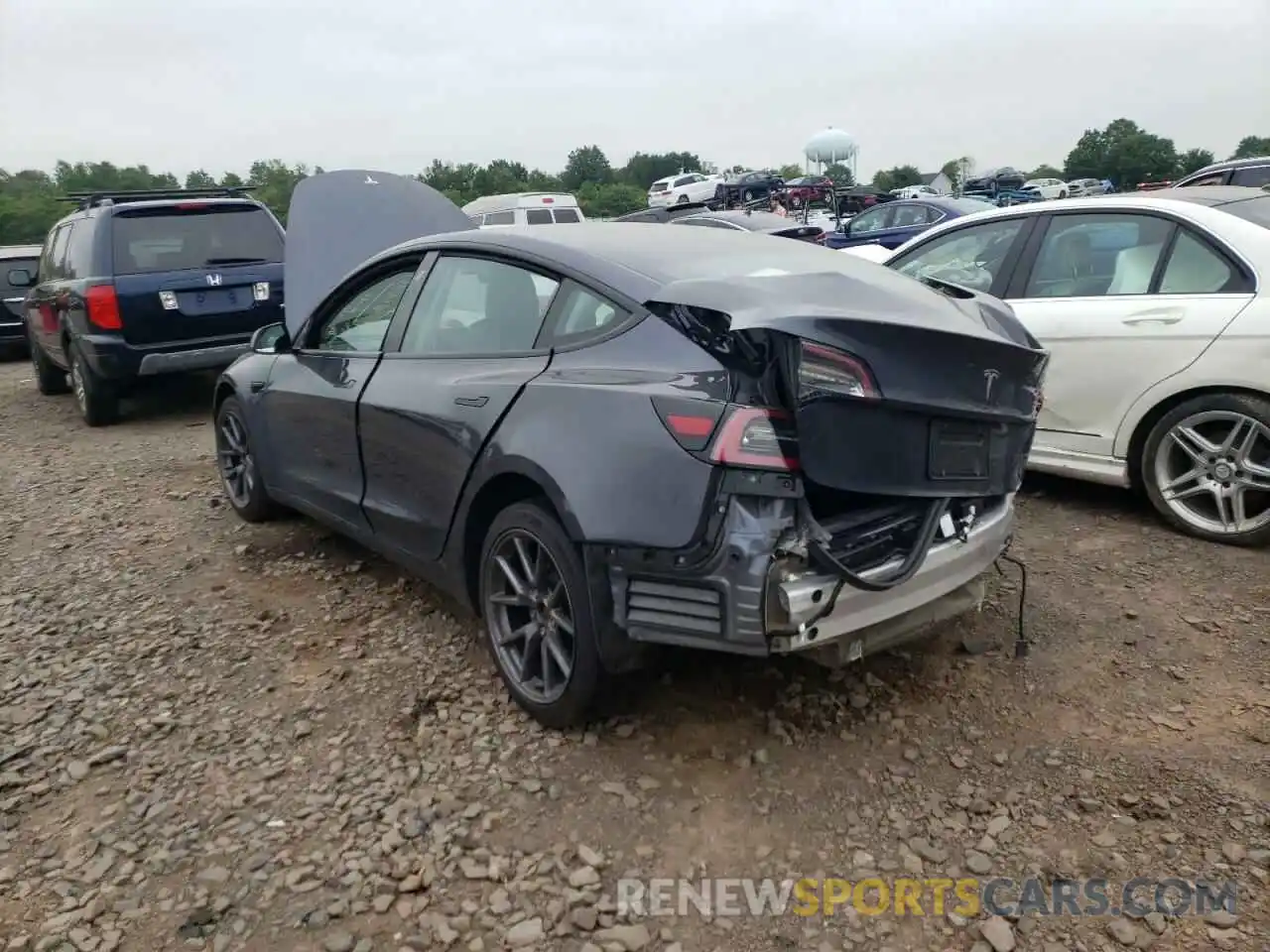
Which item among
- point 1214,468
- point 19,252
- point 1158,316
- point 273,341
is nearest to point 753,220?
point 19,252

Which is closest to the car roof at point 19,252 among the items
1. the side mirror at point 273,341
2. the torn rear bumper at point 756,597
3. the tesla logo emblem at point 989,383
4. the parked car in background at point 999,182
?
the side mirror at point 273,341

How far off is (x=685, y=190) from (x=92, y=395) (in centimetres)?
3222

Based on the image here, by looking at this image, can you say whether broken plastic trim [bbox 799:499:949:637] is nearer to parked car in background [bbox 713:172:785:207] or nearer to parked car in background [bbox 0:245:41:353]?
parked car in background [bbox 0:245:41:353]

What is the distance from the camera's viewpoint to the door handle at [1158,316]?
4270 mm

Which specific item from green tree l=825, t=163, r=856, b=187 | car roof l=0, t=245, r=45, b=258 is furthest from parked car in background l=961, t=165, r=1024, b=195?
car roof l=0, t=245, r=45, b=258

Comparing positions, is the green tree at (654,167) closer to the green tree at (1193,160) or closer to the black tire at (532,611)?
the green tree at (1193,160)

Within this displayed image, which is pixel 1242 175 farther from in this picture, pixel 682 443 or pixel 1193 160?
pixel 1193 160

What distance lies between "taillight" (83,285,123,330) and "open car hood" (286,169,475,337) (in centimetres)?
229

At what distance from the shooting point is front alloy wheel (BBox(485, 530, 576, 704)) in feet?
9.79

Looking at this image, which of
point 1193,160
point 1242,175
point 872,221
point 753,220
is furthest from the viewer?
point 1193,160

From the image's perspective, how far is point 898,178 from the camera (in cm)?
7156

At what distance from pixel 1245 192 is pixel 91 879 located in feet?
18.3

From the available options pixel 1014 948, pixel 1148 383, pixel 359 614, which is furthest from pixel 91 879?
pixel 1148 383

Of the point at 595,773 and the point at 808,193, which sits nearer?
the point at 595,773
